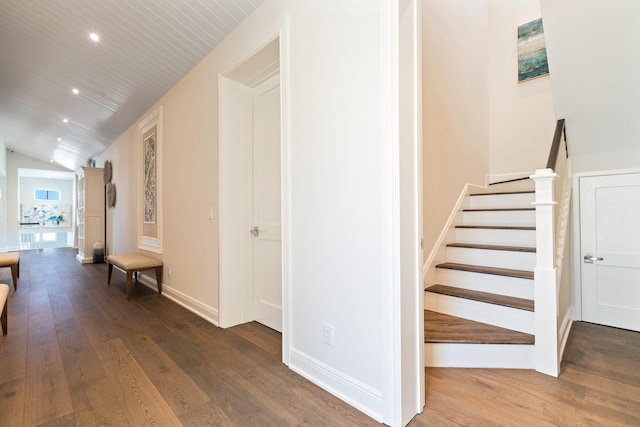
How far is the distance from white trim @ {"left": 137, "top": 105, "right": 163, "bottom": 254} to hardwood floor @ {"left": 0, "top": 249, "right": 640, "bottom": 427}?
4.66ft

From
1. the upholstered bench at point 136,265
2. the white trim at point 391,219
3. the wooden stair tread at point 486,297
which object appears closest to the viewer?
the white trim at point 391,219

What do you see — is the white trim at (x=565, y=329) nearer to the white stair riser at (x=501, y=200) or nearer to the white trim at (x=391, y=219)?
the white stair riser at (x=501, y=200)

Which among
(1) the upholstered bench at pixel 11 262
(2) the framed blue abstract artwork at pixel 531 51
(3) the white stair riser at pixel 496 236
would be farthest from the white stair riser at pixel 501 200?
(1) the upholstered bench at pixel 11 262

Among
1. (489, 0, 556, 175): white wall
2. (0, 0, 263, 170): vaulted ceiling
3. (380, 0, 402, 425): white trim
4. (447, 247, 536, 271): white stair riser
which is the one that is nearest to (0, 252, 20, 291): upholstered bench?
(0, 0, 263, 170): vaulted ceiling

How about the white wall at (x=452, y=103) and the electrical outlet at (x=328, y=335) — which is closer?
the electrical outlet at (x=328, y=335)

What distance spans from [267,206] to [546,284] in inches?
86.5

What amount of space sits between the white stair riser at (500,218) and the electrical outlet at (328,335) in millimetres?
2184

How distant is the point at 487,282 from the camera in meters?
2.45

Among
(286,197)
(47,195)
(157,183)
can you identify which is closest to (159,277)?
(157,183)

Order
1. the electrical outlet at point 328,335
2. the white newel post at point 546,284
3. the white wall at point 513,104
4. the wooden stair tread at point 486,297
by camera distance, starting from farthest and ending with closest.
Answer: the white wall at point 513,104, the wooden stair tread at point 486,297, the white newel post at point 546,284, the electrical outlet at point 328,335

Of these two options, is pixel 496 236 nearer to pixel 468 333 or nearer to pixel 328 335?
pixel 468 333

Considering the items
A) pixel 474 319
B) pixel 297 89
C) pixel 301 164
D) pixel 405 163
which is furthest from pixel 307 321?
pixel 297 89

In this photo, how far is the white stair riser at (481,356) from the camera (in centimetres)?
198

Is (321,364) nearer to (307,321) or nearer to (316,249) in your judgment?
(307,321)
